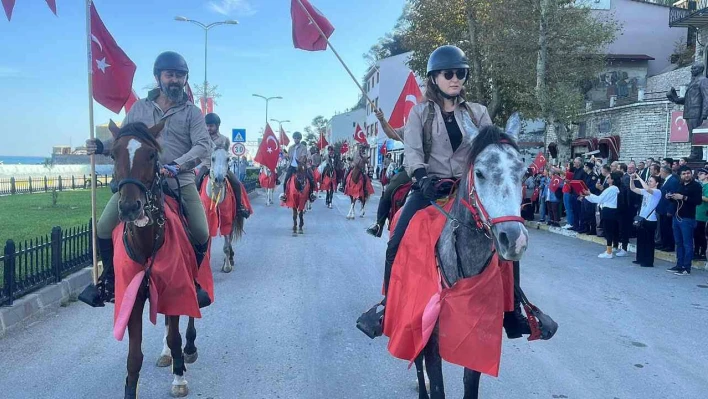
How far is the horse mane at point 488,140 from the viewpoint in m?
3.29

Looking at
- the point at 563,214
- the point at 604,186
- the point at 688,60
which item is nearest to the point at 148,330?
the point at 604,186

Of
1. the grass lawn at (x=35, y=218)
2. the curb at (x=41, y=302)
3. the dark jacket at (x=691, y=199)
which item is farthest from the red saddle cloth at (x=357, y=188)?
the curb at (x=41, y=302)

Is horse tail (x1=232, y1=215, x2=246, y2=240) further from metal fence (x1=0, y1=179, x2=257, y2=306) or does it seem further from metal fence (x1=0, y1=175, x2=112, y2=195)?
metal fence (x1=0, y1=175, x2=112, y2=195)

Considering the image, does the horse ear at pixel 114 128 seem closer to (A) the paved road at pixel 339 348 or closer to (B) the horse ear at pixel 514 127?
(A) the paved road at pixel 339 348

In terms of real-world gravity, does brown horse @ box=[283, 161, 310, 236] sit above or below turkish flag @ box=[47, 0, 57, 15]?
below

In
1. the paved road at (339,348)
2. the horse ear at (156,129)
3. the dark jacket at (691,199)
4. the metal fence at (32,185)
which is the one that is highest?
the horse ear at (156,129)

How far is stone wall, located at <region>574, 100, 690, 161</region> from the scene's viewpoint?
23.9m

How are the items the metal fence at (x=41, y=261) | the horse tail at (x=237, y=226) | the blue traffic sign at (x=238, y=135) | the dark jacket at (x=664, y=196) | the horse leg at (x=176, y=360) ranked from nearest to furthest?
1. the horse leg at (x=176, y=360)
2. the metal fence at (x=41, y=261)
3. the horse tail at (x=237, y=226)
4. the dark jacket at (x=664, y=196)
5. the blue traffic sign at (x=238, y=135)

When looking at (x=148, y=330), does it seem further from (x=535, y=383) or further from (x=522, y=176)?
(x=522, y=176)

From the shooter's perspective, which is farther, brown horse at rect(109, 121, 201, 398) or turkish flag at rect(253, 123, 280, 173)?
turkish flag at rect(253, 123, 280, 173)

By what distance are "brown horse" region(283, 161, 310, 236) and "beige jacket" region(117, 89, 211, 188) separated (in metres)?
9.23

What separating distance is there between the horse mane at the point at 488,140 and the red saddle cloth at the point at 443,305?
0.60 m

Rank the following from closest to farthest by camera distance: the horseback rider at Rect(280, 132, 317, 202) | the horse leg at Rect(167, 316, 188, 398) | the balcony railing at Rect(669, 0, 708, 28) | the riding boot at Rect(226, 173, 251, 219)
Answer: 1. the horse leg at Rect(167, 316, 188, 398)
2. the riding boot at Rect(226, 173, 251, 219)
3. the horseback rider at Rect(280, 132, 317, 202)
4. the balcony railing at Rect(669, 0, 708, 28)

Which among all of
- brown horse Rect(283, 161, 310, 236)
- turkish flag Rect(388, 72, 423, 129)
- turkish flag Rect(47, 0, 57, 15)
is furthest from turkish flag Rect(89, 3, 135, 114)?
brown horse Rect(283, 161, 310, 236)
